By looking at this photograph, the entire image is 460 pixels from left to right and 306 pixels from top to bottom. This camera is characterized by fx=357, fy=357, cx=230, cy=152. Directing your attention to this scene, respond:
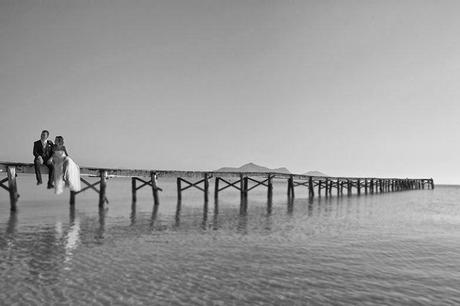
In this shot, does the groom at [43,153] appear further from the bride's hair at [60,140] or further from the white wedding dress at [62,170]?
the bride's hair at [60,140]

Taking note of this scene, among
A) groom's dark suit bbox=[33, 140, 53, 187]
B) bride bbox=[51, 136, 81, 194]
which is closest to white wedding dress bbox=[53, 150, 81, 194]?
bride bbox=[51, 136, 81, 194]

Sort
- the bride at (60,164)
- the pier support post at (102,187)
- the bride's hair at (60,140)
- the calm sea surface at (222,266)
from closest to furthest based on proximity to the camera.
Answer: the calm sea surface at (222,266), the bride's hair at (60,140), the bride at (60,164), the pier support post at (102,187)

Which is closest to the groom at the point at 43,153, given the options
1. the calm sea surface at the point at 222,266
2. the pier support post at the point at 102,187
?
the calm sea surface at the point at 222,266

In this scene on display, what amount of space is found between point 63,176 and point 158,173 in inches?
386

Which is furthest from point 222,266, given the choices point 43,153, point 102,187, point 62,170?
point 102,187

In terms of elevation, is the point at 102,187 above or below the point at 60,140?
below

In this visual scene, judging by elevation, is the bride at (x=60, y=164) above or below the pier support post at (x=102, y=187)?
above

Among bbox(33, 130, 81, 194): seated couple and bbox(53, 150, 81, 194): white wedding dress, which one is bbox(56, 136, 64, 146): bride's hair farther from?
bbox(53, 150, 81, 194): white wedding dress

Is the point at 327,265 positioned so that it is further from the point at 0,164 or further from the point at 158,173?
the point at 158,173

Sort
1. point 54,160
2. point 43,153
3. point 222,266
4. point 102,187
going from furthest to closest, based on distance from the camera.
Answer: point 102,187 < point 54,160 < point 43,153 < point 222,266

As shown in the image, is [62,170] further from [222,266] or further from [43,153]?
[222,266]

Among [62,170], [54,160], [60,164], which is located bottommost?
[62,170]

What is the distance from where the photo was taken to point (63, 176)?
14.1 m

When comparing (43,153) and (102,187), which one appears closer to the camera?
(43,153)
